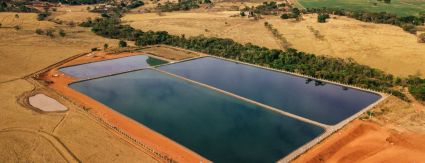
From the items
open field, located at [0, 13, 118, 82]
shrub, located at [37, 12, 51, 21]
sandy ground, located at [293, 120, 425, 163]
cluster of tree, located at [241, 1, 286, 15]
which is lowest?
sandy ground, located at [293, 120, 425, 163]

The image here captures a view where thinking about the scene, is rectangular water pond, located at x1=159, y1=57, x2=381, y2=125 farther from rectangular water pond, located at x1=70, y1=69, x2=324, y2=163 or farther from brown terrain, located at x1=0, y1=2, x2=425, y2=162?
brown terrain, located at x1=0, y1=2, x2=425, y2=162

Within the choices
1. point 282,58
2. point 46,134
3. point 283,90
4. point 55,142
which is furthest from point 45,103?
point 282,58

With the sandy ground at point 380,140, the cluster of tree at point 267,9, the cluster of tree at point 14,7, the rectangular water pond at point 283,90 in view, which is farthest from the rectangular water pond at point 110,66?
the cluster of tree at point 14,7

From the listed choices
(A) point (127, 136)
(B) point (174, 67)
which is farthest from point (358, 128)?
(B) point (174, 67)

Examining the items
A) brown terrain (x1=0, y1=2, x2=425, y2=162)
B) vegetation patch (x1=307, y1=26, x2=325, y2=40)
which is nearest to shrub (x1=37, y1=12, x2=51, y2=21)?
brown terrain (x1=0, y1=2, x2=425, y2=162)

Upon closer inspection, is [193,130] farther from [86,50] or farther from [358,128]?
[86,50]

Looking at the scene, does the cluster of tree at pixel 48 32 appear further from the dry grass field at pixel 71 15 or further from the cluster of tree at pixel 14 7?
the cluster of tree at pixel 14 7

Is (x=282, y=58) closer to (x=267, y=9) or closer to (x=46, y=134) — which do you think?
(x=46, y=134)
